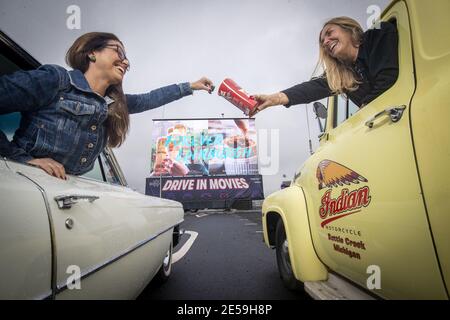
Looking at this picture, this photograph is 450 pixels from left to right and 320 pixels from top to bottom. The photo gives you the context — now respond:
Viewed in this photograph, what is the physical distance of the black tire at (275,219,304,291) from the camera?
98.5 inches

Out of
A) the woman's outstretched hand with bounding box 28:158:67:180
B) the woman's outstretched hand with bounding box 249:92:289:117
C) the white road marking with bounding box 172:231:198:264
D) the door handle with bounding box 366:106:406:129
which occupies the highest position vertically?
the woman's outstretched hand with bounding box 249:92:289:117

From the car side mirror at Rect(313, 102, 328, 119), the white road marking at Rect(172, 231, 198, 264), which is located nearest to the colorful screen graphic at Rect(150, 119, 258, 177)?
the white road marking at Rect(172, 231, 198, 264)

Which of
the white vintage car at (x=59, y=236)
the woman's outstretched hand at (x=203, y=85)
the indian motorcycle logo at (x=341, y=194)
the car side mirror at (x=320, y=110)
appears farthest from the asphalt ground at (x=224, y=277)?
the woman's outstretched hand at (x=203, y=85)

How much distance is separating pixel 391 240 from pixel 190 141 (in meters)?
24.9

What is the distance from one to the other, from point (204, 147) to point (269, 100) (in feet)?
76.4

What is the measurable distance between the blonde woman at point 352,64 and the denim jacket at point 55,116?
1.47 metres

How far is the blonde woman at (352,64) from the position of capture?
1413 millimetres

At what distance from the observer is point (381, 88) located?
4.71 ft

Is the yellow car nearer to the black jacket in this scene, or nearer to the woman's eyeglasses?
the black jacket

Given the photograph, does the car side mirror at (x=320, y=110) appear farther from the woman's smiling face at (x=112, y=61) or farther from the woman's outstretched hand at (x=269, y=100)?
the woman's smiling face at (x=112, y=61)

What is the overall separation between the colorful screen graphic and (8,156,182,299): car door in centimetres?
2248

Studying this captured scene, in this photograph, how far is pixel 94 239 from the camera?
1152mm
